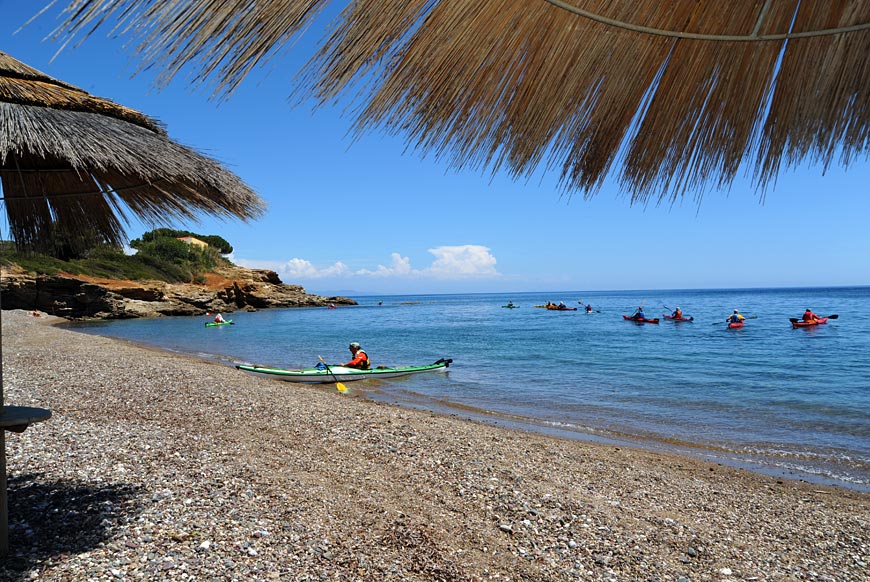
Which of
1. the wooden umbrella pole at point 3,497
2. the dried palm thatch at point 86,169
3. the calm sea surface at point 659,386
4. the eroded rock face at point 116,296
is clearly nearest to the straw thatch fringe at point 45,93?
the dried palm thatch at point 86,169

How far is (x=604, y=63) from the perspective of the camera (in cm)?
168

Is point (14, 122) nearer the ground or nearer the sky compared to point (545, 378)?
nearer the sky

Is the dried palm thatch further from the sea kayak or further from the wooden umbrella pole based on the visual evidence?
the sea kayak

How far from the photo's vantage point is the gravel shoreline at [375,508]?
3.55 m

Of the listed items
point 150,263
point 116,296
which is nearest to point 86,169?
point 116,296

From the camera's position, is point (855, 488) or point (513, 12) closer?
point (513, 12)

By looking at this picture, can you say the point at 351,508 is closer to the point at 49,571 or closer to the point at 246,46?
the point at 49,571

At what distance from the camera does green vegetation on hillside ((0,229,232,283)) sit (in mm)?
42344

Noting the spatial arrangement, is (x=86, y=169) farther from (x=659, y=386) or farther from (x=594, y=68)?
(x=659, y=386)

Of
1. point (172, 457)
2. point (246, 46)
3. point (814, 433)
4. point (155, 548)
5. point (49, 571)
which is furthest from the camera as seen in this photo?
point (814, 433)

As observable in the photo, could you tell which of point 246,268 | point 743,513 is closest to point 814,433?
point 743,513

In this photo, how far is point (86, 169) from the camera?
362 cm

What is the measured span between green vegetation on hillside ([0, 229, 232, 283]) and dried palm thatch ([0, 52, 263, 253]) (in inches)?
1544

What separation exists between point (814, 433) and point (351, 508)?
9460 mm
